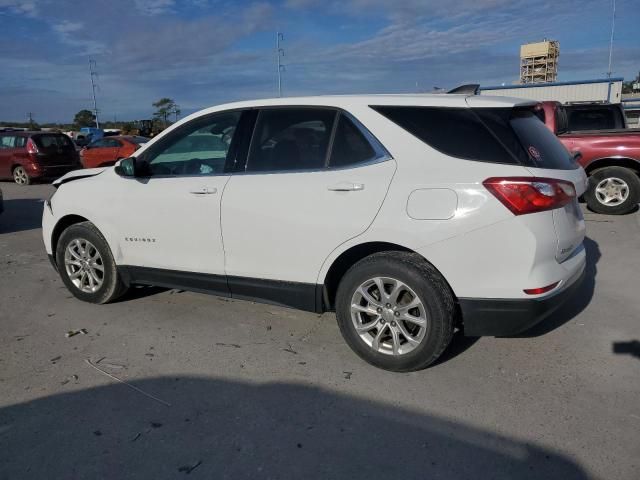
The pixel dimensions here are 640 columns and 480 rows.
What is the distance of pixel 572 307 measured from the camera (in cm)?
473

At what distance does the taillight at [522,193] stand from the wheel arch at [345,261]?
0.61 meters

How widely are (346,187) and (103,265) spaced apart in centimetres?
257

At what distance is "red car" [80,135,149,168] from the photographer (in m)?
17.0

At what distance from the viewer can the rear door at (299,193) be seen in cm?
351

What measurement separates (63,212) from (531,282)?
13.4 feet

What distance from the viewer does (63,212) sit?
4.93 metres

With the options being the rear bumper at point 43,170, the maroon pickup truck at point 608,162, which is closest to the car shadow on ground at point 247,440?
the maroon pickup truck at point 608,162

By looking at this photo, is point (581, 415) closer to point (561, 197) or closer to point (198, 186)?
point (561, 197)

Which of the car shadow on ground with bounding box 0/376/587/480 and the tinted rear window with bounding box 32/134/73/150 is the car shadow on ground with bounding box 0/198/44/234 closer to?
the tinted rear window with bounding box 32/134/73/150

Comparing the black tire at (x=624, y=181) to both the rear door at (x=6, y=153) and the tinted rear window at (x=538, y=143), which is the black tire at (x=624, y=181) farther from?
the rear door at (x=6, y=153)

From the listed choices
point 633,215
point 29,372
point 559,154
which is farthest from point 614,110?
point 29,372

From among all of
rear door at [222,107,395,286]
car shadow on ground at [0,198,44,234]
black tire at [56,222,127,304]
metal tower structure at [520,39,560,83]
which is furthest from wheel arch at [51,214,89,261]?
metal tower structure at [520,39,560,83]

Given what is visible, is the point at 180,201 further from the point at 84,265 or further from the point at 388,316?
the point at 388,316

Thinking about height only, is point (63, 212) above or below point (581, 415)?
above
